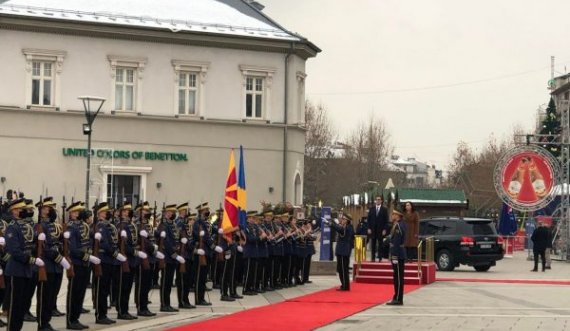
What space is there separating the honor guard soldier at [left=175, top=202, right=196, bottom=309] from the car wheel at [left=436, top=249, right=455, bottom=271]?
17.0 meters

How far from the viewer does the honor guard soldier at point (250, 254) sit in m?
25.7

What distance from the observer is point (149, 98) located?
4869cm

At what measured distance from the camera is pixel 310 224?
31297mm

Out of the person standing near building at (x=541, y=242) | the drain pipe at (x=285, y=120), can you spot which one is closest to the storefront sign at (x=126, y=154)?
the drain pipe at (x=285, y=120)

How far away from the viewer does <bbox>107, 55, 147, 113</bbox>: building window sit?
1892 inches

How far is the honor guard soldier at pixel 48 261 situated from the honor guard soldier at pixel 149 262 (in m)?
2.83

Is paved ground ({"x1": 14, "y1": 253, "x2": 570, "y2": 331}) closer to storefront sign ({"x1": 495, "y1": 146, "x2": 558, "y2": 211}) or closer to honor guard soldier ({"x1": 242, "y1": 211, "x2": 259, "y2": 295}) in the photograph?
honor guard soldier ({"x1": 242, "y1": 211, "x2": 259, "y2": 295})

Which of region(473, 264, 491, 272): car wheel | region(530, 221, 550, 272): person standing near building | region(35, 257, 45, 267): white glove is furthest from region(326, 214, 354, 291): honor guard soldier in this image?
region(530, 221, 550, 272): person standing near building

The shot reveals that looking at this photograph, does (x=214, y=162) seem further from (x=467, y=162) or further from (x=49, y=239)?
(x=467, y=162)

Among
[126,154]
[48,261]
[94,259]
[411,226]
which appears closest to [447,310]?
[94,259]

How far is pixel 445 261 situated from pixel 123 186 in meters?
16.1

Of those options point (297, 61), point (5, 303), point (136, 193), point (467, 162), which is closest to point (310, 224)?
point (5, 303)

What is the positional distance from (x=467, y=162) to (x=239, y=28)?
2693 inches

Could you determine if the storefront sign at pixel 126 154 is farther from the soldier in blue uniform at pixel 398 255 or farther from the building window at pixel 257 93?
the soldier in blue uniform at pixel 398 255
